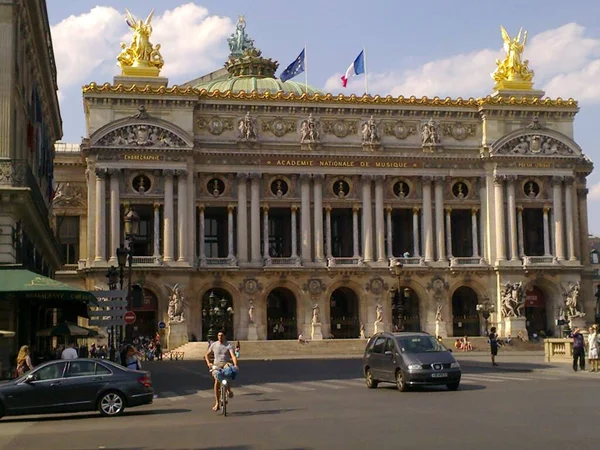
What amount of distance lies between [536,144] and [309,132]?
19135mm

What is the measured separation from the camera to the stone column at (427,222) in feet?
260

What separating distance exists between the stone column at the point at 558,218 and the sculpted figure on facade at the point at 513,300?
479 centimetres

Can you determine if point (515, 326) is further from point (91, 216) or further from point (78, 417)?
point (78, 417)

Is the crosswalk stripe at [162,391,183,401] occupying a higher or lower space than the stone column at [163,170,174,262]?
lower

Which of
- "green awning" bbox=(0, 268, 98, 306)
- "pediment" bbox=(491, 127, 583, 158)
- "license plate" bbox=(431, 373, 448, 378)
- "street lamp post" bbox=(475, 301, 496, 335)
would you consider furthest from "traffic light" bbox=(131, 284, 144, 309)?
"license plate" bbox=(431, 373, 448, 378)

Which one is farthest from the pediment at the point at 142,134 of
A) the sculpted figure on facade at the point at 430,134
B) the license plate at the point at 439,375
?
the license plate at the point at 439,375

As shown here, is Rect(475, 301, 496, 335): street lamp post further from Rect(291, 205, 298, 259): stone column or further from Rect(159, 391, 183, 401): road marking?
Rect(159, 391, 183, 401): road marking

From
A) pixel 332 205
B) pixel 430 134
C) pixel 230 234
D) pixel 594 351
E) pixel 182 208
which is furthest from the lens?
pixel 430 134

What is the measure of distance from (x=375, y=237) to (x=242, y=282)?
11462mm

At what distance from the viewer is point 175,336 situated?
7300 centimetres

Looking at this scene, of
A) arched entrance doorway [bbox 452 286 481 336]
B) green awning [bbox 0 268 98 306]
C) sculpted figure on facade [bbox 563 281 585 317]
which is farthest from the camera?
arched entrance doorway [bbox 452 286 481 336]

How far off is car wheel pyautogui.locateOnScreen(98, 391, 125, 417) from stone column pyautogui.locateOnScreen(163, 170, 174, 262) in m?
50.2

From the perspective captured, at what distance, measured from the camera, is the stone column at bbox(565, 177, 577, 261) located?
81062 millimetres

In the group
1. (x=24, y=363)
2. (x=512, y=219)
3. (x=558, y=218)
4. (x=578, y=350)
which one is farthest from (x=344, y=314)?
(x=24, y=363)
